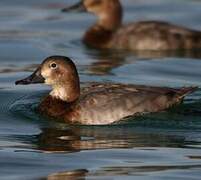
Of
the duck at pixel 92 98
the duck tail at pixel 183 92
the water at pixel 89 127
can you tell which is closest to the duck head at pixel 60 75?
the duck at pixel 92 98

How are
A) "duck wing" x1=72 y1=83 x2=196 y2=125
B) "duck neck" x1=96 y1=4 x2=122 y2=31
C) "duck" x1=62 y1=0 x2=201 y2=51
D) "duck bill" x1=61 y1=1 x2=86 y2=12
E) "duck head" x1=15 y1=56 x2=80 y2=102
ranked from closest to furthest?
"duck wing" x1=72 y1=83 x2=196 y2=125 < "duck head" x1=15 y1=56 x2=80 y2=102 < "duck" x1=62 y1=0 x2=201 y2=51 < "duck neck" x1=96 y1=4 x2=122 y2=31 < "duck bill" x1=61 y1=1 x2=86 y2=12

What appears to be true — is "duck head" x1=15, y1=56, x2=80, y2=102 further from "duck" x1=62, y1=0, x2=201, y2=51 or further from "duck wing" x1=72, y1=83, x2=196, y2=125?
"duck" x1=62, y1=0, x2=201, y2=51

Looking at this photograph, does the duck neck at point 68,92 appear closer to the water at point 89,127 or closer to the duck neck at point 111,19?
the water at point 89,127

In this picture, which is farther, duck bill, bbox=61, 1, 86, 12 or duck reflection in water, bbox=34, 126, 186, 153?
duck bill, bbox=61, 1, 86, 12

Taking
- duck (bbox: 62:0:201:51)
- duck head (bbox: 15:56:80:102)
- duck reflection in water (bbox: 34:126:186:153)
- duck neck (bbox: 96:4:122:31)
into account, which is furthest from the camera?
duck neck (bbox: 96:4:122:31)

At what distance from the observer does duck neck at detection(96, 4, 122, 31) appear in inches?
770

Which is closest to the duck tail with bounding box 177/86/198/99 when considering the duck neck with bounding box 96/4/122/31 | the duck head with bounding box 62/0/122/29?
the duck neck with bounding box 96/4/122/31

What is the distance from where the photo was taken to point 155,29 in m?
18.5

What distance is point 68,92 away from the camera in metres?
12.7

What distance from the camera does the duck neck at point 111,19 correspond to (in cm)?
1955

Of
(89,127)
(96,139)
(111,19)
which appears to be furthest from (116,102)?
(111,19)

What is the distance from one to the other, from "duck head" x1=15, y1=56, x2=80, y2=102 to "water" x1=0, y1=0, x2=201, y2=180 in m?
0.42

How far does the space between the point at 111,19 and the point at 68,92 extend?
7.15 meters

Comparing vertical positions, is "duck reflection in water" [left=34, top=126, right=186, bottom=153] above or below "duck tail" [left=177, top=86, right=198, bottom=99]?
below
